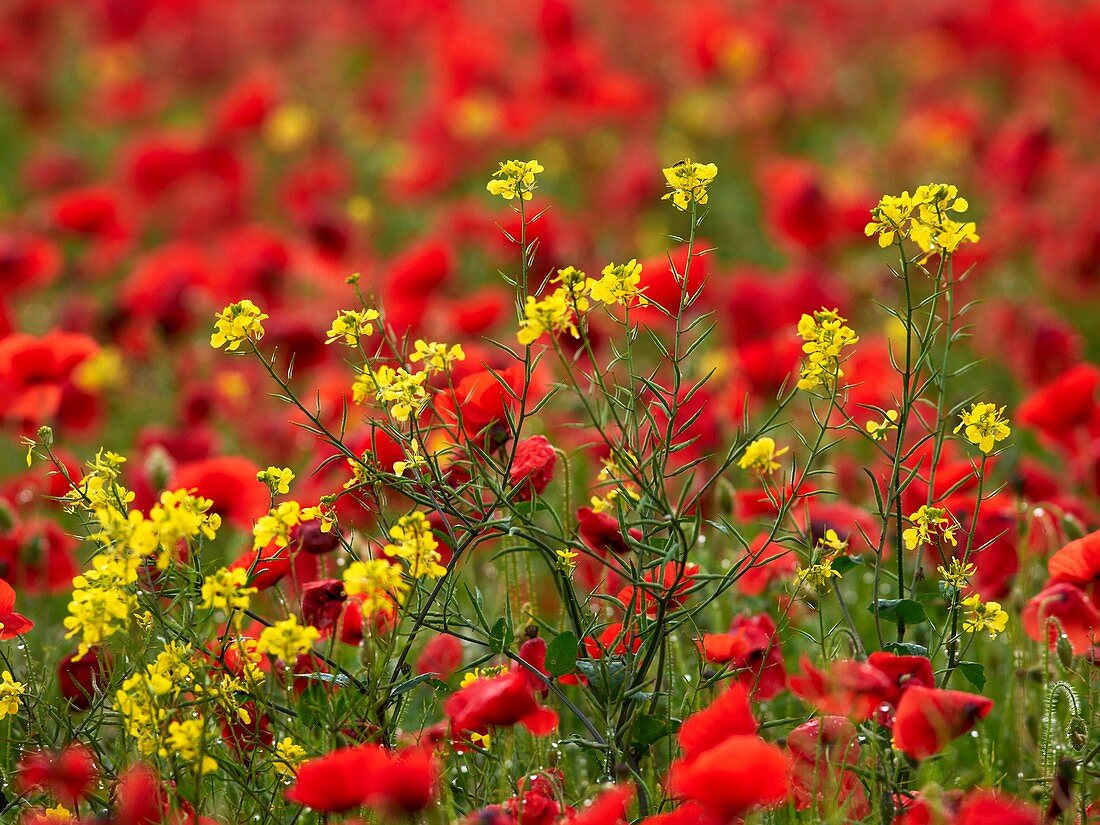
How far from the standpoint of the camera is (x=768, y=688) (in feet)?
4.56

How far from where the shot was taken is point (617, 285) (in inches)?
47.3

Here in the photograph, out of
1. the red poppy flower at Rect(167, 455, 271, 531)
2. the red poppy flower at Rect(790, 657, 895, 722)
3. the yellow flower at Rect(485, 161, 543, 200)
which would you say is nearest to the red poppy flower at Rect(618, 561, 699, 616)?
the red poppy flower at Rect(790, 657, 895, 722)

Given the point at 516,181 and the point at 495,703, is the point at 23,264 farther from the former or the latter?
the point at 495,703

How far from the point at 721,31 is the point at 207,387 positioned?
194cm

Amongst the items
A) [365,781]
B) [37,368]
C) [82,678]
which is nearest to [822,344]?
[365,781]

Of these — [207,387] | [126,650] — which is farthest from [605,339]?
[126,650]

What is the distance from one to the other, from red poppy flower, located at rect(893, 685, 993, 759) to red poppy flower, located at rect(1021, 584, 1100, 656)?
30cm

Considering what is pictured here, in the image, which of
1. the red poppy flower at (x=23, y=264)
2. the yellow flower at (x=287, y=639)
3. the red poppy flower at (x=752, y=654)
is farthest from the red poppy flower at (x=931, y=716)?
the red poppy flower at (x=23, y=264)

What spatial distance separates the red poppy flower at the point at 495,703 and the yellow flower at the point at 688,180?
1.30ft

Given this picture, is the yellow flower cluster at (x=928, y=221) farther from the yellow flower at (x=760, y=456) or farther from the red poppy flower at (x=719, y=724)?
the red poppy flower at (x=719, y=724)

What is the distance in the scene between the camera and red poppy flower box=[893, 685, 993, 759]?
1058 mm

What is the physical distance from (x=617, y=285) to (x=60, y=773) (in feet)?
1.81

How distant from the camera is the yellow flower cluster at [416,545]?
112 centimetres

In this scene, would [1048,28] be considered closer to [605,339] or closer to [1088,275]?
[1088,275]
